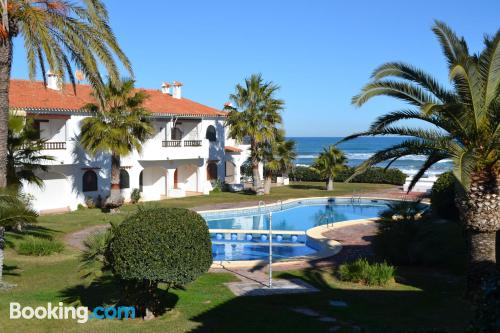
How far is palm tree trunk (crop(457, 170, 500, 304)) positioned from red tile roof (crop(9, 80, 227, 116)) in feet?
54.2

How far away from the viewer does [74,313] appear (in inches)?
399

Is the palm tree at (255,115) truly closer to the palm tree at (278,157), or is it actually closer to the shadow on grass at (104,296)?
the palm tree at (278,157)

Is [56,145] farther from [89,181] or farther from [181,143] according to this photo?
[181,143]

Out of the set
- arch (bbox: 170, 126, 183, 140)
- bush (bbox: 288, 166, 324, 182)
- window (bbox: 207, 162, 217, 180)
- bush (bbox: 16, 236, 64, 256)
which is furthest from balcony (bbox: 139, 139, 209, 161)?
bush (bbox: 288, 166, 324, 182)

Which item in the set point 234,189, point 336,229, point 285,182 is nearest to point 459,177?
point 336,229

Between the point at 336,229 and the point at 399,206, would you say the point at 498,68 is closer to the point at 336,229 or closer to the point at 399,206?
the point at 399,206

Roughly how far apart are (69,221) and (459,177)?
1913 cm

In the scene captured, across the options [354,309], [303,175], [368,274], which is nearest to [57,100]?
[368,274]

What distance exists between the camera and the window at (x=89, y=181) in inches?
1151

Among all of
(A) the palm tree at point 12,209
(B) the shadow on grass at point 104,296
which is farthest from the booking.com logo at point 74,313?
(A) the palm tree at point 12,209

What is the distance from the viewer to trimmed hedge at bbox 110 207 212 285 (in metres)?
8.90

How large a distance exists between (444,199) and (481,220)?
12.2m

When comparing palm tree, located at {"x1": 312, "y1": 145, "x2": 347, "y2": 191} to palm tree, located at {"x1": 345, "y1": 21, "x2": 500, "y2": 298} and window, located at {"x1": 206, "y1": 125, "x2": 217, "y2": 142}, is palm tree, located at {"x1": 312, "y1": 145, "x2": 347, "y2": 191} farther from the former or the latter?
palm tree, located at {"x1": 345, "y1": 21, "x2": 500, "y2": 298}

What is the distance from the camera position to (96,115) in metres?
25.7
